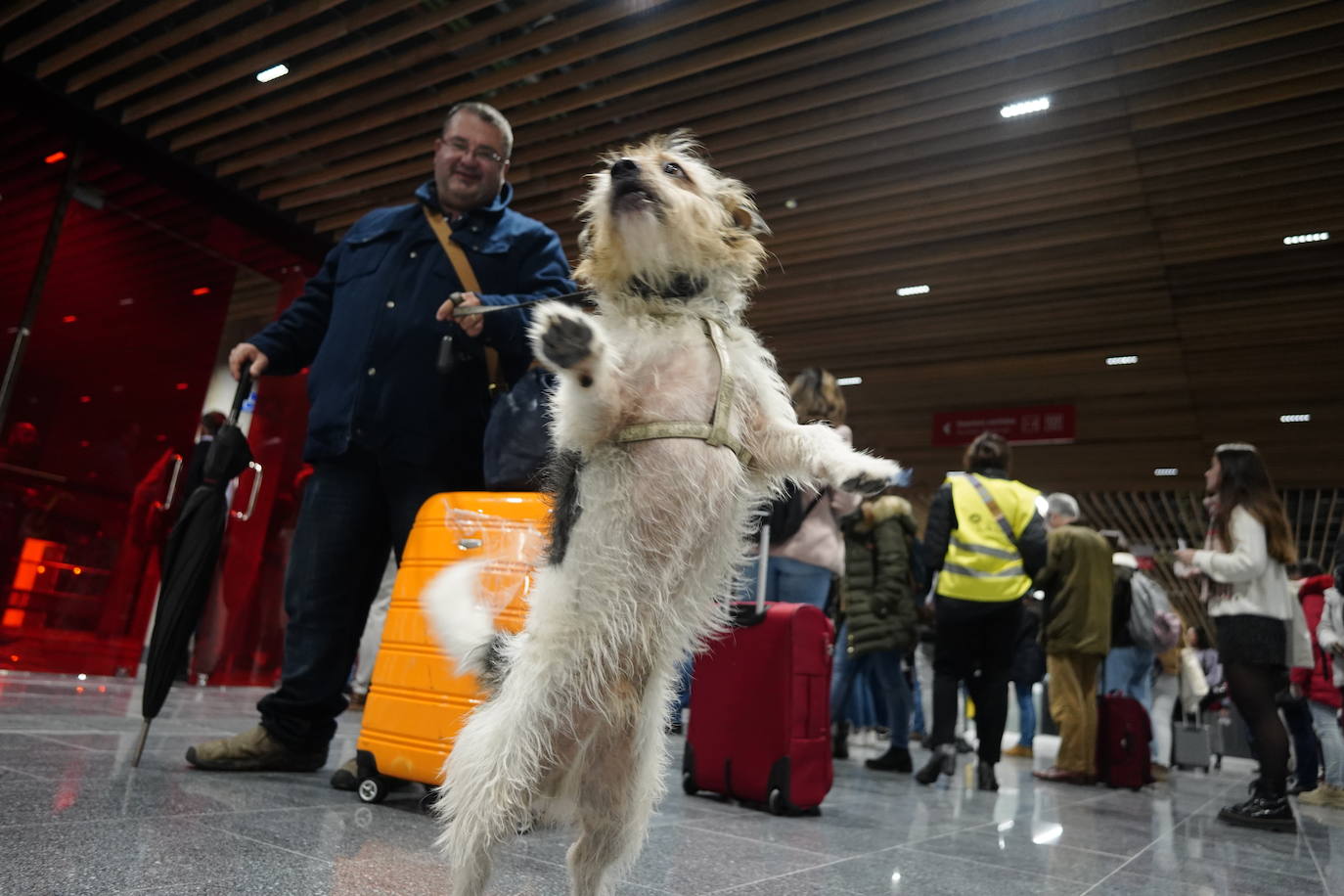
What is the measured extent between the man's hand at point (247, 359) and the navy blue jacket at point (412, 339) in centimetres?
10

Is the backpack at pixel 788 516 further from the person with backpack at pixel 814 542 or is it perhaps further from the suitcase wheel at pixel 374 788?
the suitcase wheel at pixel 374 788

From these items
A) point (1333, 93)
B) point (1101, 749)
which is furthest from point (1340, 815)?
point (1333, 93)

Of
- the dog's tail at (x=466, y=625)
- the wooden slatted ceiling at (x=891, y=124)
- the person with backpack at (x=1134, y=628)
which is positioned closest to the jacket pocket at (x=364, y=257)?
the dog's tail at (x=466, y=625)

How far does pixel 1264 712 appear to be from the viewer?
3.82 m

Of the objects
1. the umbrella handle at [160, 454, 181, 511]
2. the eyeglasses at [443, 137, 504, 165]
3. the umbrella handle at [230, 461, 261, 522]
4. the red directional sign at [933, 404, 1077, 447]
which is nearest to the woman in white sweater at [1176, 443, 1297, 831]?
the eyeglasses at [443, 137, 504, 165]

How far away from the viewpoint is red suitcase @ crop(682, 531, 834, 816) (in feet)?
9.55

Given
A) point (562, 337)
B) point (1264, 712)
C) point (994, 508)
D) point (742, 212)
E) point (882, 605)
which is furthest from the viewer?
point (882, 605)

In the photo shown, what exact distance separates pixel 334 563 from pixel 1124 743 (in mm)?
4713

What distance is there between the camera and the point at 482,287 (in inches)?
94.3

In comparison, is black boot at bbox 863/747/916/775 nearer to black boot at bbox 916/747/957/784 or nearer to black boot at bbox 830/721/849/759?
black boot at bbox 830/721/849/759

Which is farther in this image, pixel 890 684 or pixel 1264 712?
pixel 890 684

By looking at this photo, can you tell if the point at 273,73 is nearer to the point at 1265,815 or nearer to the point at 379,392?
the point at 379,392

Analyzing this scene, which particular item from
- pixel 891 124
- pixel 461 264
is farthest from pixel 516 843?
pixel 891 124

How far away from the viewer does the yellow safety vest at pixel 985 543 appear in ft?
13.3
